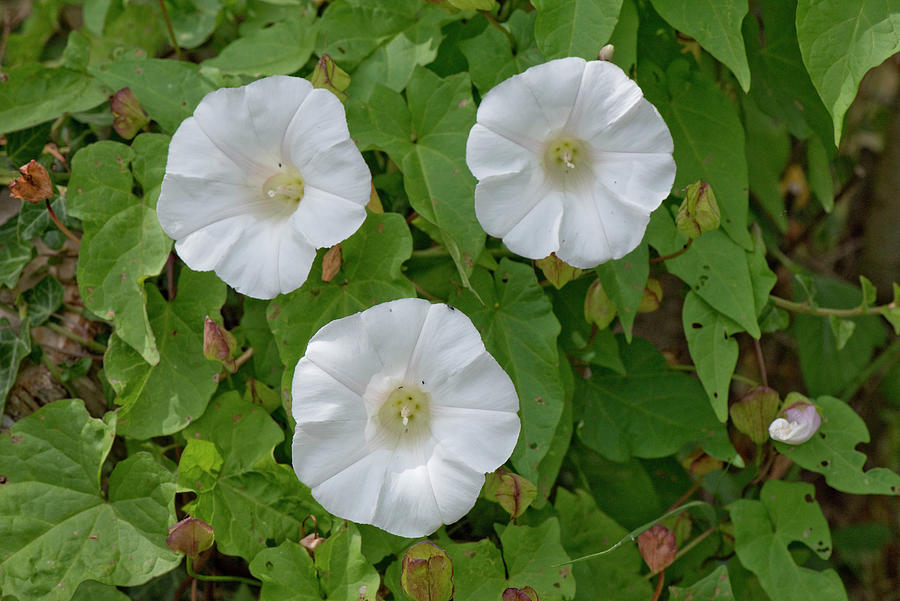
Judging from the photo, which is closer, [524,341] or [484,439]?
[484,439]

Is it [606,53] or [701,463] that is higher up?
[606,53]

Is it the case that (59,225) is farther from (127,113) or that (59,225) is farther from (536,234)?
(536,234)

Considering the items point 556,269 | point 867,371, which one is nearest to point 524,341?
point 556,269

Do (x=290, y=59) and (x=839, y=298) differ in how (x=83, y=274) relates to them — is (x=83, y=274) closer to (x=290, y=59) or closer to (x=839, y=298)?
(x=290, y=59)

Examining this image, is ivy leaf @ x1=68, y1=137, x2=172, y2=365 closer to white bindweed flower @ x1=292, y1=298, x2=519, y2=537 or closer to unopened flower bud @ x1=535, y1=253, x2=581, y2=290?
white bindweed flower @ x1=292, y1=298, x2=519, y2=537

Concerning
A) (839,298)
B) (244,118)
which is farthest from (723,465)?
(244,118)
